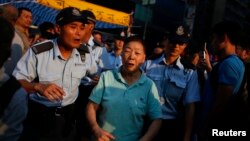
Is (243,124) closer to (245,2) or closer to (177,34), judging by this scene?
(177,34)

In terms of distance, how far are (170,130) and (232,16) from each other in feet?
269

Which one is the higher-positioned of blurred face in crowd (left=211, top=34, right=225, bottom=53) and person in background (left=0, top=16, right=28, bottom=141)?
blurred face in crowd (left=211, top=34, right=225, bottom=53)

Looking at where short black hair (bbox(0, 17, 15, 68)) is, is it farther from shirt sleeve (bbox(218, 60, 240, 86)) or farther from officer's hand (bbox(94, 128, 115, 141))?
shirt sleeve (bbox(218, 60, 240, 86))

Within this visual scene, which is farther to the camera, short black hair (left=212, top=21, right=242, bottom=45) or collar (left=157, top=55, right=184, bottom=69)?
collar (left=157, top=55, right=184, bottom=69)

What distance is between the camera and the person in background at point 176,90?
3797 millimetres

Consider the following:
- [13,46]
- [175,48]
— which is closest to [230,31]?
[175,48]

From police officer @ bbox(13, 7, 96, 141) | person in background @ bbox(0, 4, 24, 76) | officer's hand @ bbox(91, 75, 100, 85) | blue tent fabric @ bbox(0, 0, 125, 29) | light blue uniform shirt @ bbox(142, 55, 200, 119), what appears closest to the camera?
police officer @ bbox(13, 7, 96, 141)

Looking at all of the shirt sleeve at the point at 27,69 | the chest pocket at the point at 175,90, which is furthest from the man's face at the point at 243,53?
the shirt sleeve at the point at 27,69

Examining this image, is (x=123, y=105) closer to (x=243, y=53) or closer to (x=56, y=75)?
(x=56, y=75)

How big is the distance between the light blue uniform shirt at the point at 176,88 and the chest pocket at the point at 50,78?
4.07ft

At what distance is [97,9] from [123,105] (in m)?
9.43

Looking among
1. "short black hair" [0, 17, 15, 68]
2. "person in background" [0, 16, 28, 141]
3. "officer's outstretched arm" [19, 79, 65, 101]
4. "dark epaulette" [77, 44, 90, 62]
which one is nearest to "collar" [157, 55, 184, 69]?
"dark epaulette" [77, 44, 90, 62]

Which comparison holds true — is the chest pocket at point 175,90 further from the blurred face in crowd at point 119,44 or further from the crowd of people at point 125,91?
the blurred face in crowd at point 119,44

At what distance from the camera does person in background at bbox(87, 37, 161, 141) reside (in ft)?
9.98
